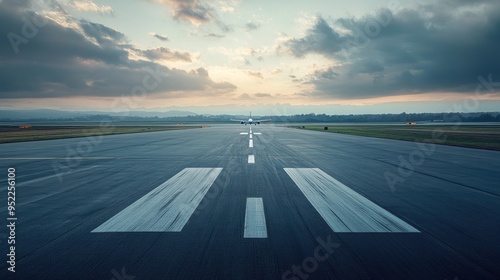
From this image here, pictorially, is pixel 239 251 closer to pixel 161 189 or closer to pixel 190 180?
pixel 161 189

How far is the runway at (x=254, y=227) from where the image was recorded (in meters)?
3.85

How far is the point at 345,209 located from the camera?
6539mm

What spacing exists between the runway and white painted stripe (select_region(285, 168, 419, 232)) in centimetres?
3

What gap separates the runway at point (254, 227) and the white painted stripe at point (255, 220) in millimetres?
24

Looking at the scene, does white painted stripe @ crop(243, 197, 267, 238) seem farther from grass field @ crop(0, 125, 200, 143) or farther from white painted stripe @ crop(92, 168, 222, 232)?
grass field @ crop(0, 125, 200, 143)

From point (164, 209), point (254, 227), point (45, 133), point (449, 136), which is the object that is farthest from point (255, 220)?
point (45, 133)

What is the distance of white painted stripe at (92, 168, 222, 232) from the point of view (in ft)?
17.7

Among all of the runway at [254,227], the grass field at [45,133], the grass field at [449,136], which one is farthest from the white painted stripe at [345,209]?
the grass field at [45,133]

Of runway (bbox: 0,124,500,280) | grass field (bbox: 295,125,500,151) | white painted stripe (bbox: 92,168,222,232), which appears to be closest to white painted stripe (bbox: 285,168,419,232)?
runway (bbox: 0,124,500,280)

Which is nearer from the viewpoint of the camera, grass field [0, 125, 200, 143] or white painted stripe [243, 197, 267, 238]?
white painted stripe [243, 197, 267, 238]

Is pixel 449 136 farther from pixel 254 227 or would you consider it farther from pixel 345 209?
pixel 254 227

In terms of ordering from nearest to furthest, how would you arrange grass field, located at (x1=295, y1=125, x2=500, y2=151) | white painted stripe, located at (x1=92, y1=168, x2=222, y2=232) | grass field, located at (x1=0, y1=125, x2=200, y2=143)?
white painted stripe, located at (x1=92, y1=168, x2=222, y2=232) → grass field, located at (x1=295, y1=125, x2=500, y2=151) → grass field, located at (x1=0, y1=125, x2=200, y2=143)

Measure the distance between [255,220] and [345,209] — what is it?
2.25 meters

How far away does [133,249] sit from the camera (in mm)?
4402
